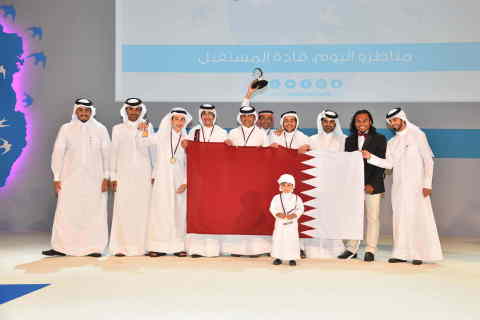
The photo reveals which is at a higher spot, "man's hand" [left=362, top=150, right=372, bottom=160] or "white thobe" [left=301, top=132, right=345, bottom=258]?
"man's hand" [left=362, top=150, right=372, bottom=160]

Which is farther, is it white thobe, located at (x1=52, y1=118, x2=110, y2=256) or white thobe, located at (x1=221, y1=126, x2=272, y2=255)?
white thobe, located at (x1=52, y1=118, x2=110, y2=256)

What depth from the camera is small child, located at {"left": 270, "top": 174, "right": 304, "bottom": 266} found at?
14.4 ft

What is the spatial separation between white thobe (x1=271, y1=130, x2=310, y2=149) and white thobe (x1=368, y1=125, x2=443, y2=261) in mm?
695

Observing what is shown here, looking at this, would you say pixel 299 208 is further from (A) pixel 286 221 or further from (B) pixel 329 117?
(B) pixel 329 117

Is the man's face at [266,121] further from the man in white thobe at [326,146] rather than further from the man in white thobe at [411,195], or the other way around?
the man in white thobe at [411,195]

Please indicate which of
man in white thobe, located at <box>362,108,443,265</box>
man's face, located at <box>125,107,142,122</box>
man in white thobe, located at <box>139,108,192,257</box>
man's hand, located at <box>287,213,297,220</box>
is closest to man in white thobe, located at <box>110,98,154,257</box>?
man's face, located at <box>125,107,142,122</box>

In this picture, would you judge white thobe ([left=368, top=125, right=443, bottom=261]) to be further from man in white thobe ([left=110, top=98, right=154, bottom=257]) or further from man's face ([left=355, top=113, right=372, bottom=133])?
man in white thobe ([left=110, top=98, right=154, bottom=257])

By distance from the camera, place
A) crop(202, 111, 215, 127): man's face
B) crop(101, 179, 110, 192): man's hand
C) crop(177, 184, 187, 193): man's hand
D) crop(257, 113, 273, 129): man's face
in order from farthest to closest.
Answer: crop(257, 113, 273, 129): man's face, crop(101, 179, 110, 192): man's hand, crop(202, 111, 215, 127): man's face, crop(177, 184, 187, 193): man's hand

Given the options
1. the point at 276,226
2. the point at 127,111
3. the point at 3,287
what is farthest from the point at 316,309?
the point at 127,111

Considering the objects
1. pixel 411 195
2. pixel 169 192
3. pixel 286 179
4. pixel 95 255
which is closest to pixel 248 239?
pixel 286 179

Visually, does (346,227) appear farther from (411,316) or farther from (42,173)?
(42,173)

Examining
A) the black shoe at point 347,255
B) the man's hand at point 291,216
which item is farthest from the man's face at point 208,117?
the black shoe at point 347,255

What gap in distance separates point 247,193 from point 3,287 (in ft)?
7.23

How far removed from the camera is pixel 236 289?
350 cm
